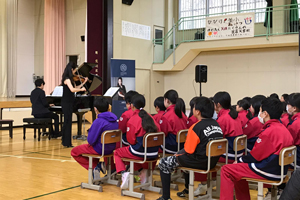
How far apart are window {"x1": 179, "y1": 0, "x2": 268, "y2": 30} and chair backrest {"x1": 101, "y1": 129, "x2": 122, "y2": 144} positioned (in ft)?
31.1

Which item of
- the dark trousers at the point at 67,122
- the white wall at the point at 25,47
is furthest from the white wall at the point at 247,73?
the dark trousers at the point at 67,122

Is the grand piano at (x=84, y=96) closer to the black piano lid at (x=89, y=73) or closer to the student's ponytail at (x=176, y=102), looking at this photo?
the black piano lid at (x=89, y=73)

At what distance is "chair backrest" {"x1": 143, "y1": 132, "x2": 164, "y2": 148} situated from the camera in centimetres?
386

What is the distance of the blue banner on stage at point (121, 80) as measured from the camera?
11.4m

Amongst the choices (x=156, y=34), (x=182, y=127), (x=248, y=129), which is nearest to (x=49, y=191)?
(x=182, y=127)

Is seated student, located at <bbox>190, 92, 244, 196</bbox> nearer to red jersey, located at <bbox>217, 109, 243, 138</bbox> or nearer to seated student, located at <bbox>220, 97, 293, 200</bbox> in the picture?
red jersey, located at <bbox>217, 109, 243, 138</bbox>

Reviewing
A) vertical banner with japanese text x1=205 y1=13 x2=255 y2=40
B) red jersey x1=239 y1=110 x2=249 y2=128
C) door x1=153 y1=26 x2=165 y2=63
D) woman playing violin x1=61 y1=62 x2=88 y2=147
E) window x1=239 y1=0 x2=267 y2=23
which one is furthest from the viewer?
door x1=153 y1=26 x2=165 y2=63

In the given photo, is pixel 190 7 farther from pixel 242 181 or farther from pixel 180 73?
pixel 242 181

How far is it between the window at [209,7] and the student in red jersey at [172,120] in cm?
905

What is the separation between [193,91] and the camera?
14477 millimetres

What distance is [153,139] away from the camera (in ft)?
13.1

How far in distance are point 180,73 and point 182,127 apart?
10.5 meters

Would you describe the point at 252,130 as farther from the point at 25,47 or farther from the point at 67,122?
the point at 25,47

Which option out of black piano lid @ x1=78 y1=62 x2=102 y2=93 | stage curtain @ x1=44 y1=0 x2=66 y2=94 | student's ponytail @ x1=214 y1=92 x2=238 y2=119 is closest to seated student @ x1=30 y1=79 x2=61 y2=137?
black piano lid @ x1=78 y1=62 x2=102 y2=93
